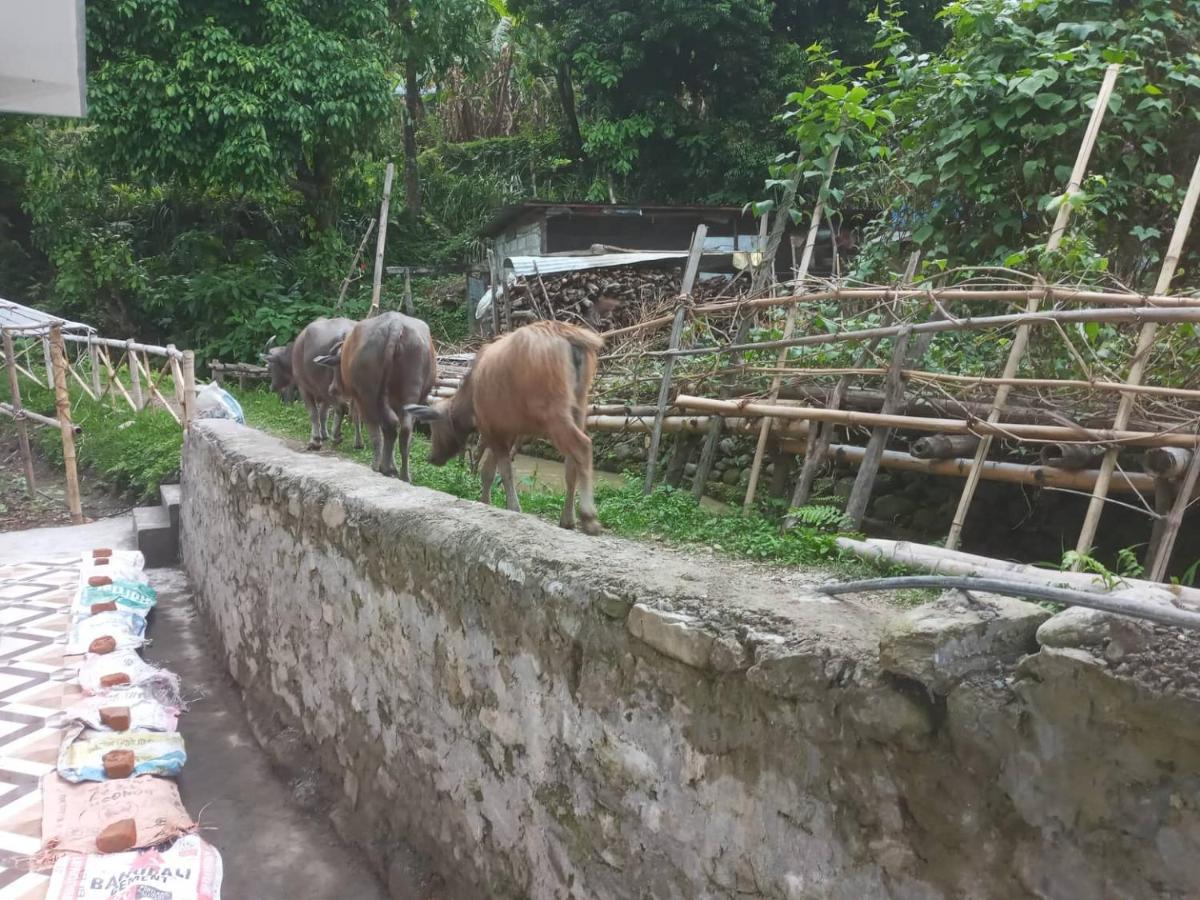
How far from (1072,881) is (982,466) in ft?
11.0

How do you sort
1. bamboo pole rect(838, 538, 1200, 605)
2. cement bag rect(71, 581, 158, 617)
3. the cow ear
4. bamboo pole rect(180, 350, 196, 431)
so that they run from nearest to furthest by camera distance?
1. bamboo pole rect(838, 538, 1200, 605)
2. the cow ear
3. cement bag rect(71, 581, 158, 617)
4. bamboo pole rect(180, 350, 196, 431)

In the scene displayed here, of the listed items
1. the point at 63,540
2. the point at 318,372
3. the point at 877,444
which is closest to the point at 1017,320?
the point at 877,444

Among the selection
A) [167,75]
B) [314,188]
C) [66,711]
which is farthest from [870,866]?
[314,188]

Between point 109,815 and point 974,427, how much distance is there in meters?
4.27

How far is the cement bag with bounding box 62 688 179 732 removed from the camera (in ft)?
14.8

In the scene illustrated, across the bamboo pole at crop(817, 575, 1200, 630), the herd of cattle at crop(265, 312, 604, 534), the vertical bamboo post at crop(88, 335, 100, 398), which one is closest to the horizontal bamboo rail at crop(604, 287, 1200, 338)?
the herd of cattle at crop(265, 312, 604, 534)

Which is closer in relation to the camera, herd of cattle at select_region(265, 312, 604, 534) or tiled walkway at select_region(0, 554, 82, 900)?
tiled walkway at select_region(0, 554, 82, 900)

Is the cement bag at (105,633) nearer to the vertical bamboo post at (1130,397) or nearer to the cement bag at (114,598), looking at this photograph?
the cement bag at (114,598)

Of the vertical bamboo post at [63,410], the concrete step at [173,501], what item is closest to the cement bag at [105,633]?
the concrete step at [173,501]

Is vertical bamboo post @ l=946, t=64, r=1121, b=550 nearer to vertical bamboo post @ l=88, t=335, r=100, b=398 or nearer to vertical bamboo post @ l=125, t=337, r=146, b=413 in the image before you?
vertical bamboo post @ l=125, t=337, r=146, b=413

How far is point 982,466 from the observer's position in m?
4.43

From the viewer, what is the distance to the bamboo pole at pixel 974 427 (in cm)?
370

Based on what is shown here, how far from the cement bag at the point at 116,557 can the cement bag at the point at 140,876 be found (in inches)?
167

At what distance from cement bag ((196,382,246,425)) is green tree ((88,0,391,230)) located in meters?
6.34
